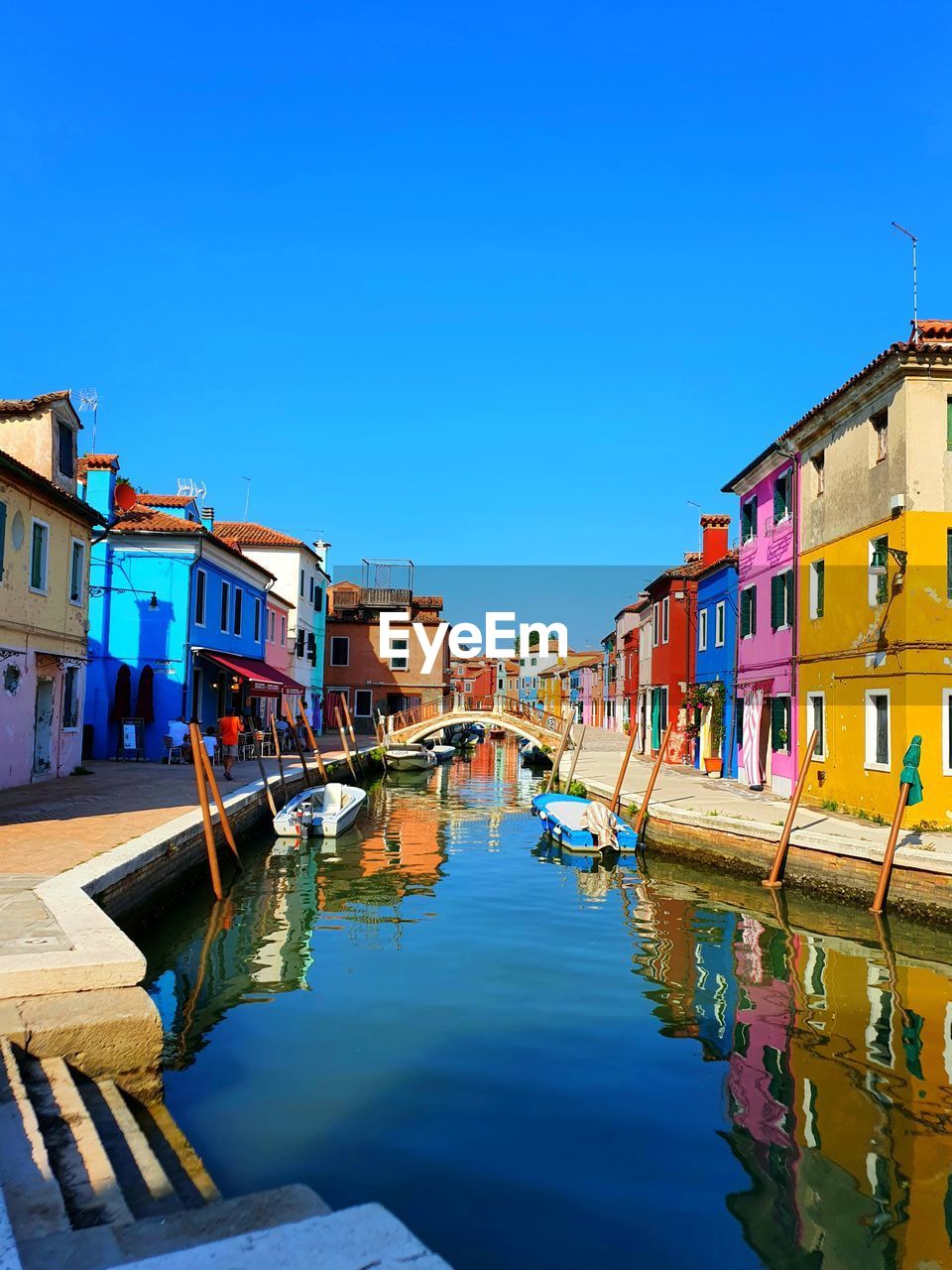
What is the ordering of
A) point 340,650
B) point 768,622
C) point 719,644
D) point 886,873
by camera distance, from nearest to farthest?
point 886,873
point 768,622
point 719,644
point 340,650

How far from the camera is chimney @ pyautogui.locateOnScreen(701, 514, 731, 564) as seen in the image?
31672 millimetres

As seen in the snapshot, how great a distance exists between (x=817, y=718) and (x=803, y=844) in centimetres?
518

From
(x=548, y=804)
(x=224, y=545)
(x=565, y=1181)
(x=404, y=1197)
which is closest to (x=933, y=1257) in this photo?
(x=565, y=1181)

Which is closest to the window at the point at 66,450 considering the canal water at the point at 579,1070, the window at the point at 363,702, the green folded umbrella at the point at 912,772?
the canal water at the point at 579,1070

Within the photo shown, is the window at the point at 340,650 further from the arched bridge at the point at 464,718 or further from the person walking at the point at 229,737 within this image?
the person walking at the point at 229,737

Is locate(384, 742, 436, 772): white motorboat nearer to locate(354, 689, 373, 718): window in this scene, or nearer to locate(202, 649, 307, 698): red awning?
locate(202, 649, 307, 698): red awning

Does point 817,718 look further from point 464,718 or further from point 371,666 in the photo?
point 371,666

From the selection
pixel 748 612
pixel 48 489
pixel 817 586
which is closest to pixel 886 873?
pixel 817 586

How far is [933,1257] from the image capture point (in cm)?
521

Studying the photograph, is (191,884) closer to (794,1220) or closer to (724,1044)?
(724,1044)

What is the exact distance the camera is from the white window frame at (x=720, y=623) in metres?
27.4

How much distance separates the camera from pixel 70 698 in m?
20.9

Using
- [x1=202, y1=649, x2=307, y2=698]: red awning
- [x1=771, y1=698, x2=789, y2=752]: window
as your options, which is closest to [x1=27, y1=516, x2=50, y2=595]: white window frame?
[x1=202, y1=649, x2=307, y2=698]: red awning

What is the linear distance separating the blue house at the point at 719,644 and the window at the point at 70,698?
17.0m
